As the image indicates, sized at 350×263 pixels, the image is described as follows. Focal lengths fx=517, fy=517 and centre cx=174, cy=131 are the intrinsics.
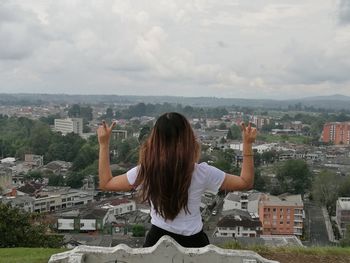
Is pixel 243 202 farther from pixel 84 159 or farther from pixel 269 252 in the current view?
pixel 269 252

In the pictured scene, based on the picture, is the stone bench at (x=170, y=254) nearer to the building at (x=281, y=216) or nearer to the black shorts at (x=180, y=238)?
the black shorts at (x=180, y=238)

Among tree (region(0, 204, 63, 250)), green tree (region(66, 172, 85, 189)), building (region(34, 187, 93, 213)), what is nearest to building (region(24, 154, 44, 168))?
green tree (region(66, 172, 85, 189))

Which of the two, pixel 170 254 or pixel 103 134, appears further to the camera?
pixel 103 134

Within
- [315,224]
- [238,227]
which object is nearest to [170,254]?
[238,227]

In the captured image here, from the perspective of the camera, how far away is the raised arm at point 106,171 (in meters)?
2.43

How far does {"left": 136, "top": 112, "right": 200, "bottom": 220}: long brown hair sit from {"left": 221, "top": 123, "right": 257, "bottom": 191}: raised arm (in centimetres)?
22

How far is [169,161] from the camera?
224 centimetres

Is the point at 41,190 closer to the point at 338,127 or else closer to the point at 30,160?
the point at 30,160

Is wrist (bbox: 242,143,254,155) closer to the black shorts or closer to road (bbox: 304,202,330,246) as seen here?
the black shorts

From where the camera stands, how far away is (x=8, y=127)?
6831 cm

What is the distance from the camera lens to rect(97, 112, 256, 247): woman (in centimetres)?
224

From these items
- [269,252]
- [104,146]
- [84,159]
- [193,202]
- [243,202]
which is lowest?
[243,202]

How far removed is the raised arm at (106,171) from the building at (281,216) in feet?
76.9

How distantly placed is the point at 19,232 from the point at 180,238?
23.4 feet
